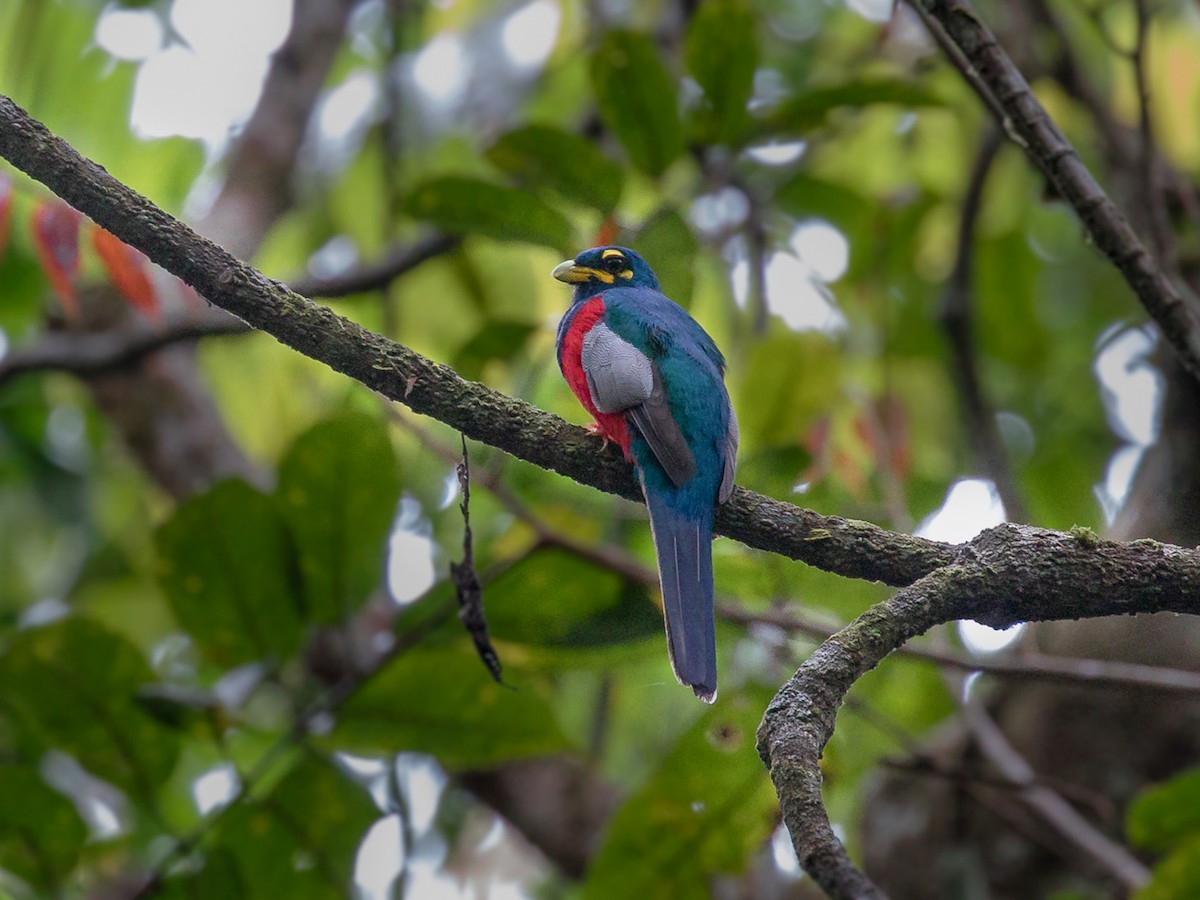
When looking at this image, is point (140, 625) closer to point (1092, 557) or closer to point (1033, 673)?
point (1033, 673)

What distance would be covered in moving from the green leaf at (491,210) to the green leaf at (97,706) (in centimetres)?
159

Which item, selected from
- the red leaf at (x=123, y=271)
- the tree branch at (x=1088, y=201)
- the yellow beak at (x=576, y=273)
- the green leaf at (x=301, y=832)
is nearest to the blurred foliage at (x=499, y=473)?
the green leaf at (x=301, y=832)

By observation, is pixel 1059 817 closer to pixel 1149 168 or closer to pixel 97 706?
pixel 1149 168

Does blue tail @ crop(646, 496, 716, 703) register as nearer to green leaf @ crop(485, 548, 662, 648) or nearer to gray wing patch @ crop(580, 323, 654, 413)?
gray wing patch @ crop(580, 323, 654, 413)

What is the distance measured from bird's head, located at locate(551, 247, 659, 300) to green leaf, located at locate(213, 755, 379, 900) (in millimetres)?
2100

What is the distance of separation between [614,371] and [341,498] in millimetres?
856

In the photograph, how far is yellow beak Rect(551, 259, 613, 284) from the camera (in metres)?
4.83

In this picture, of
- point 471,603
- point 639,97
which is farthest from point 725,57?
point 471,603

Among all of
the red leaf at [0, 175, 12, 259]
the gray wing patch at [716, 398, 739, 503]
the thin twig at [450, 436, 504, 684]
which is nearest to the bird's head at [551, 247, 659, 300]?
the gray wing patch at [716, 398, 739, 503]

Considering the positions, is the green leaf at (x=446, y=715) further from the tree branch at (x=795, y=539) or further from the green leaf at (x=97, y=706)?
the tree branch at (x=795, y=539)

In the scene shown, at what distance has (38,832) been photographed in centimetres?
362

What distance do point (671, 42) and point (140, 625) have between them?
359 centimetres

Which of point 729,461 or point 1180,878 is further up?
point 729,461

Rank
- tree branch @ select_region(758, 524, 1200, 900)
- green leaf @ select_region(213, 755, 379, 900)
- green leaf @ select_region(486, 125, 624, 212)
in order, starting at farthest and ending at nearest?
green leaf @ select_region(486, 125, 624, 212) → green leaf @ select_region(213, 755, 379, 900) → tree branch @ select_region(758, 524, 1200, 900)
